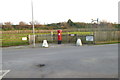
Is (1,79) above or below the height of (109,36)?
below

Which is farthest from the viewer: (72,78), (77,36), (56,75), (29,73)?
(77,36)

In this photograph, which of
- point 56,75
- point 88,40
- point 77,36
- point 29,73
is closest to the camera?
point 56,75

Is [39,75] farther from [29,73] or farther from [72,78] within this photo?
[72,78]

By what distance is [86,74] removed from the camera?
5766 millimetres

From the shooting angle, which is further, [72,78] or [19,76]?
[19,76]

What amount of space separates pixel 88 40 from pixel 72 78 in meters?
11.8

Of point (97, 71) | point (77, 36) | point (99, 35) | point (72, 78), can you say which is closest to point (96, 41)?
point (99, 35)

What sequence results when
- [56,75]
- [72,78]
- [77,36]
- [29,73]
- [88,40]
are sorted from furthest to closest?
[77,36] → [88,40] → [29,73] → [56,75] → [72,78]

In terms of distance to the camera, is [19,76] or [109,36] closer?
[19,76]

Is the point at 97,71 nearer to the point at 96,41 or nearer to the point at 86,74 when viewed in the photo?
the point at 86,74

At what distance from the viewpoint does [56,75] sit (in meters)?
5.72

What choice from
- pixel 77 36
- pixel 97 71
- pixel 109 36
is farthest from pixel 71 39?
pixel 97 71

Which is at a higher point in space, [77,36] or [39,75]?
[77,36]

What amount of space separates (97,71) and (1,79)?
3.98 meters
